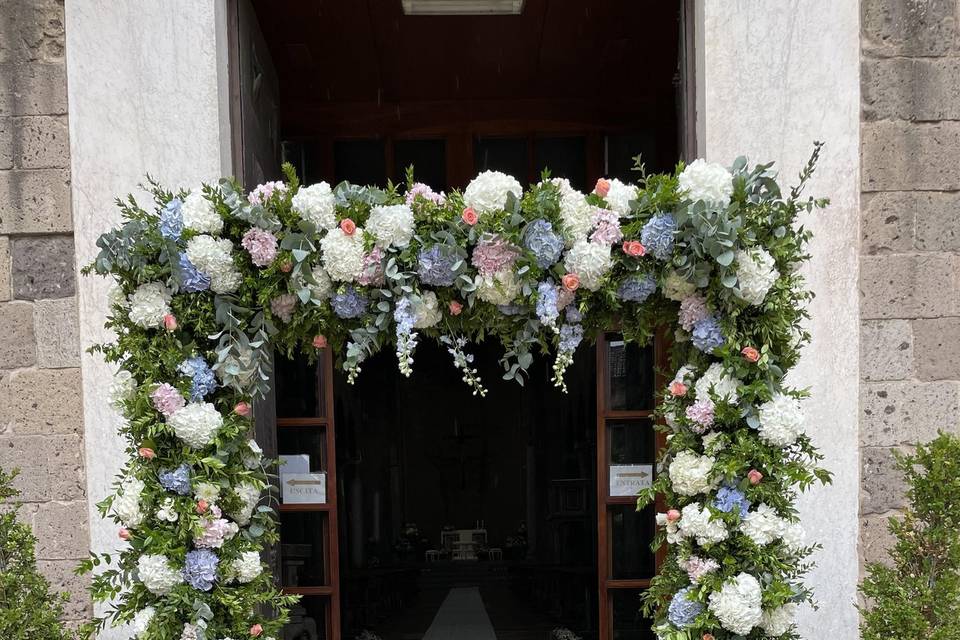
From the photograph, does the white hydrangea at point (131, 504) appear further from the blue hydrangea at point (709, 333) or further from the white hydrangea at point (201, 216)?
the blue hydrangea at point (709, 333)

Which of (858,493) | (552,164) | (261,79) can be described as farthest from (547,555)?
(261,79)

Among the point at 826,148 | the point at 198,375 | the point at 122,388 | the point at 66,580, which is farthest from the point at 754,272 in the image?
the point at 66,580

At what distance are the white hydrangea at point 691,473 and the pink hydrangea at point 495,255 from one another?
768 mm

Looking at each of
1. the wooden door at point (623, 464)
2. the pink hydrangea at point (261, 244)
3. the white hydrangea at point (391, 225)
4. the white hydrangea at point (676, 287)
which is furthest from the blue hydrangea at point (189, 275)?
the wooden door at point (623, 464)

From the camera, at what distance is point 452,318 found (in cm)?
228

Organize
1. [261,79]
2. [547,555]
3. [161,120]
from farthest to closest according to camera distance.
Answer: [547,555] → [261,79] → [161,120]

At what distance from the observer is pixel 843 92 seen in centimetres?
291

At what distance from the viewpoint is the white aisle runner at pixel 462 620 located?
6.03 metres

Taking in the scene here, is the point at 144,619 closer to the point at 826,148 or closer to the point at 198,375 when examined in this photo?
the point at 198,375

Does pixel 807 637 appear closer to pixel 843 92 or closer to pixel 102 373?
pixel 843 92

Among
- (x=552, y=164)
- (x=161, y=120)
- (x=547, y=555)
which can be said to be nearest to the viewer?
(x=161, y=120)

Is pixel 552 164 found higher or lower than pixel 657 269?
higher

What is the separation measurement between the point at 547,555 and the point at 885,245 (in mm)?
6590

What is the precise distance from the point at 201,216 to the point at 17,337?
1308mm
